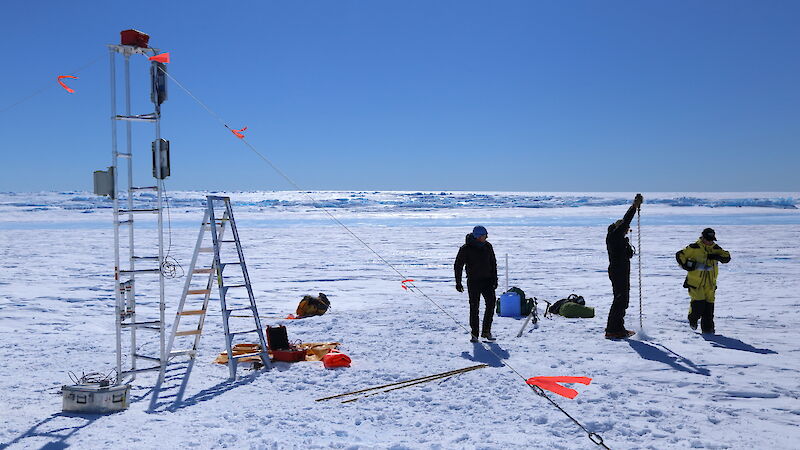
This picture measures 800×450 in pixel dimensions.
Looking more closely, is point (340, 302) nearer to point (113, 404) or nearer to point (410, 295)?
point (410, 295)

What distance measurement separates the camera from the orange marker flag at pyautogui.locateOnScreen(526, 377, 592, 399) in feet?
20.4

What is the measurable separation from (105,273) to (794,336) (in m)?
16.5

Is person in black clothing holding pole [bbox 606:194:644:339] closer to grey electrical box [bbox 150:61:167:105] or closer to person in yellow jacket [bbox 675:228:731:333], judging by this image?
person in yellow jacket [bbox 675:228:731:333]

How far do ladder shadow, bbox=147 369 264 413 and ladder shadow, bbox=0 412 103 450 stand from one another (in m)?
0.59

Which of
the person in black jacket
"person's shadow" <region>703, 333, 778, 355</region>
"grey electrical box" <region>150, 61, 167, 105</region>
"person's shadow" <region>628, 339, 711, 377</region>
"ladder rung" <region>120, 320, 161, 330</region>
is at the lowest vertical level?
"person's shadow" <region>628, 339, 711, 377</region>

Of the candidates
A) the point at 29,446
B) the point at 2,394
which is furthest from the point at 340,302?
the point at 29,446

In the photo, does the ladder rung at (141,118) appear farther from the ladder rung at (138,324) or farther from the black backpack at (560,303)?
the black backpack at (560,303)

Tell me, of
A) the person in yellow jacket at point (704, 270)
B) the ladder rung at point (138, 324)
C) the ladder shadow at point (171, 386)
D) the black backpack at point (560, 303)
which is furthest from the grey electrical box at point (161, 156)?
the black backpack at point (560, 303)

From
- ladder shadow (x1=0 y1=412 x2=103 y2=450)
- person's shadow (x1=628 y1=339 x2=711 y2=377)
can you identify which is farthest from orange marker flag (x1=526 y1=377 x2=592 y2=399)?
ladder shadow (x1=0 y1=412 x2=103 y2=450)

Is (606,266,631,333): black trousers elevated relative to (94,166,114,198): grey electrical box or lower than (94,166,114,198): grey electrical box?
lower

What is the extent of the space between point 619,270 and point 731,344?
69.1 inches

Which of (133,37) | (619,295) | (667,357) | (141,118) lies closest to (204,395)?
(141,118)

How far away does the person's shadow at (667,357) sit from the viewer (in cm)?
700

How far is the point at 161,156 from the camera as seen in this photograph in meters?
6.35
